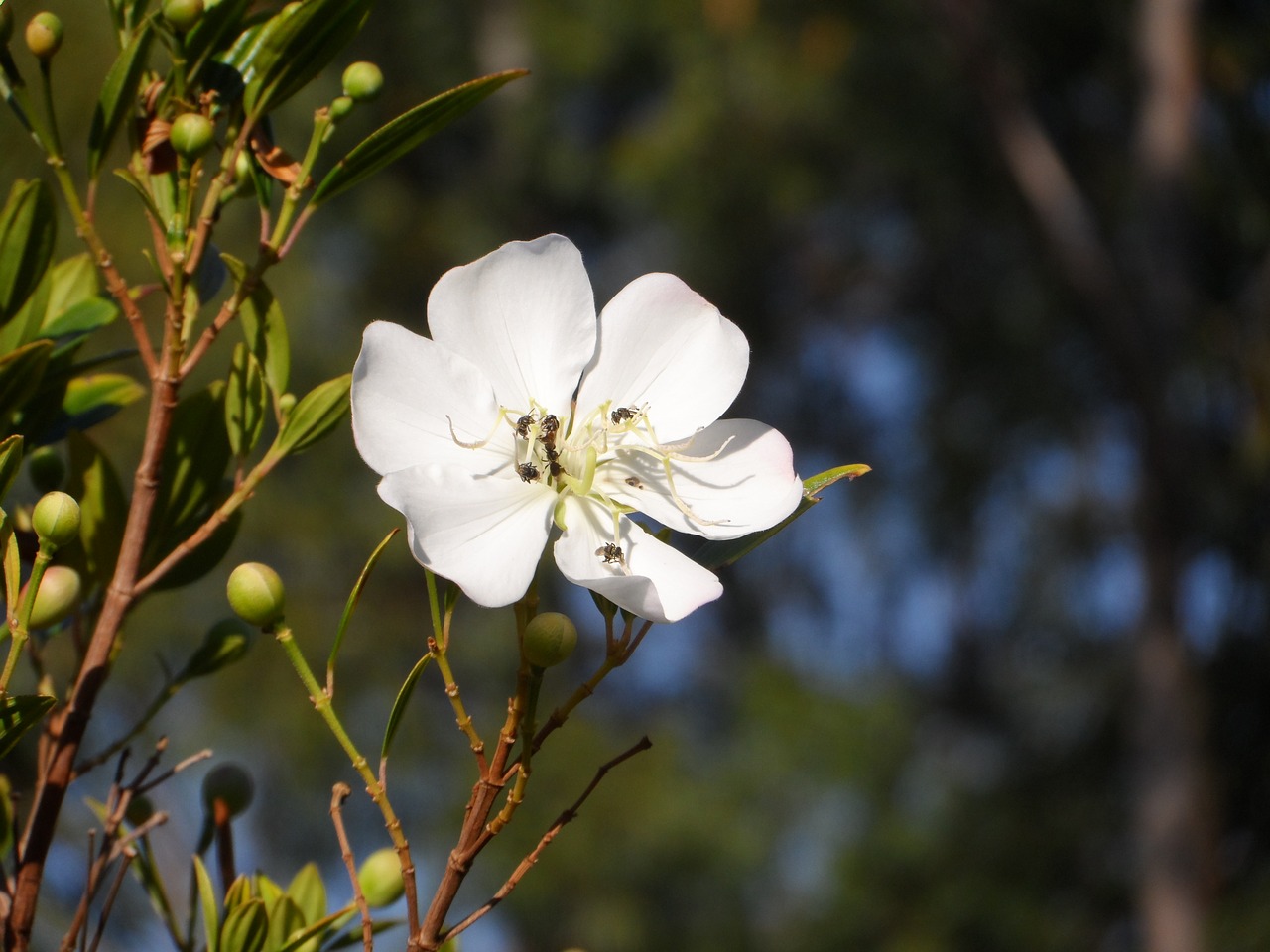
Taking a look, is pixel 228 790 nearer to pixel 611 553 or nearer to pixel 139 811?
pixel 139 811

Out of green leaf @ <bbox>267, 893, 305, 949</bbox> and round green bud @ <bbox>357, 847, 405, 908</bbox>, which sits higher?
green leaf @ <bbox>267, 893, 305, 949</bbox>

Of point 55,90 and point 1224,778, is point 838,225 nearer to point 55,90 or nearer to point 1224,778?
point 1224,778

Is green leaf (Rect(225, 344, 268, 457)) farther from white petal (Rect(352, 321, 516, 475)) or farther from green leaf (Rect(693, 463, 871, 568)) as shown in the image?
green leaf (Rect(693, 463, 871, 568))

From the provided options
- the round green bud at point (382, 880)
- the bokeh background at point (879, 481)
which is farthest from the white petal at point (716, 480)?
the bokeh background at point (879, 481)

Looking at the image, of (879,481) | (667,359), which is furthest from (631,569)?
(879,481)

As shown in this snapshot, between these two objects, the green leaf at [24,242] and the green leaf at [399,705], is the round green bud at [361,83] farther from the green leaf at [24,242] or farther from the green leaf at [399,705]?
the green leaf at [399,705]

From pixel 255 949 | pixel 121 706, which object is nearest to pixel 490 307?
pixel 255 949

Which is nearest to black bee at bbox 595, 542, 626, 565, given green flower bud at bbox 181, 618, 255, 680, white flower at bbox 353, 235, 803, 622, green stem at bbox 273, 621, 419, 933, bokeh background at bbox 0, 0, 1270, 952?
white flower at bbox 353, 235, 803, 622
